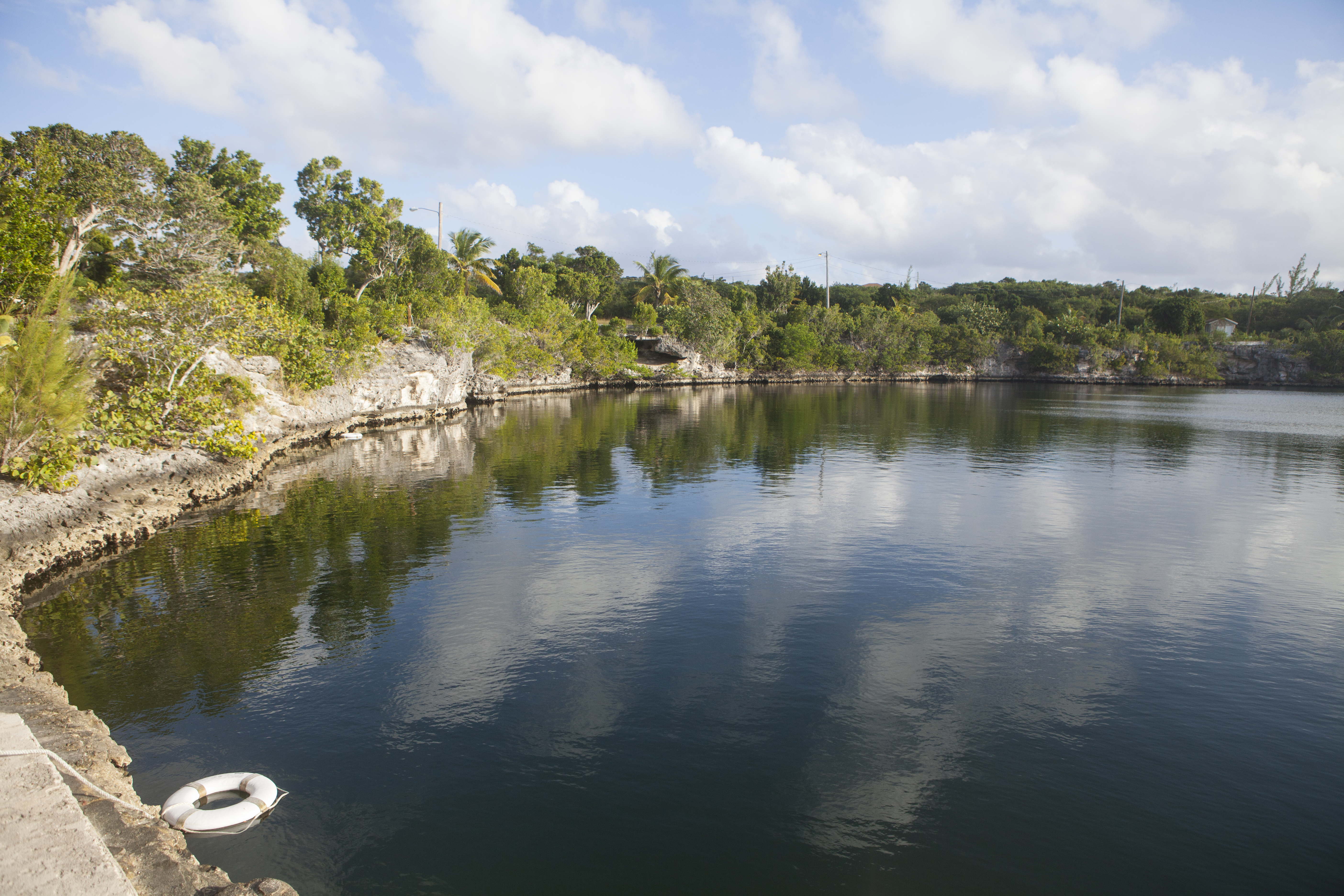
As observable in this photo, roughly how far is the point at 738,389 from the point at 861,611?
77589 mm

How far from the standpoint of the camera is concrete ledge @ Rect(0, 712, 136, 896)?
19.1 ft

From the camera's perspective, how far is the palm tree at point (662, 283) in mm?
107188

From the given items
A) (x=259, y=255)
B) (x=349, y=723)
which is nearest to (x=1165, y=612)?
(x=349, y=723)

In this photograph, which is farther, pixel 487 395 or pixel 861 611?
pixel 487 395

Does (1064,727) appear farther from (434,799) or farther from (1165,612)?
(434,799)

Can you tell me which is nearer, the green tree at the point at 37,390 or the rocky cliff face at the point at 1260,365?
the green tree at the point at 37,390

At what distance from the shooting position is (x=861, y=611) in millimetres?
16000

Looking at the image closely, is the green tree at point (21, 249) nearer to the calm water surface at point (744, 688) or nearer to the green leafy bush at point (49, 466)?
the green leafy bush at point (49, 466)

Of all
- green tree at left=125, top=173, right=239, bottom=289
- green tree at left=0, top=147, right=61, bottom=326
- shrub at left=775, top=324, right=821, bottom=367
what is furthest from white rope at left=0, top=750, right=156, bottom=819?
shrub at left=775, top=324, right=821, bottom=367

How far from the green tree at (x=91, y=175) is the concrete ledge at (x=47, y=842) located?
34.3 metres

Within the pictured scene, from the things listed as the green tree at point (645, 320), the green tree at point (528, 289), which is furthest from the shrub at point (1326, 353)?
the green tree at point (528, 289)

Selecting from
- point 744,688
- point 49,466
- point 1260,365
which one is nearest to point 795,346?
point 1260,365

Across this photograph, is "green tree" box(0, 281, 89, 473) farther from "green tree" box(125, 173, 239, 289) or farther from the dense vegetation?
"green tree" box(125, 173, 239, 289)

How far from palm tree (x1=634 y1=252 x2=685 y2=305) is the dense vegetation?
251 mm
